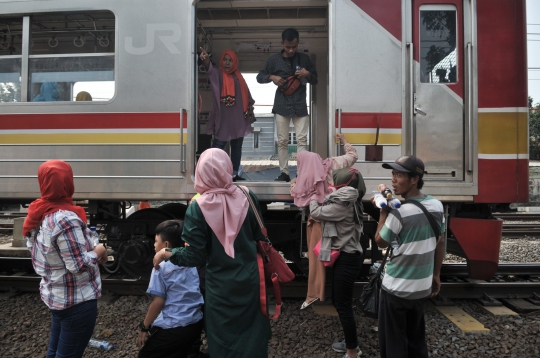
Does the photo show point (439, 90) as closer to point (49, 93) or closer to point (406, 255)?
point (406, 255)

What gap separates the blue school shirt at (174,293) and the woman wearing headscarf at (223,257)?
0.66 ft

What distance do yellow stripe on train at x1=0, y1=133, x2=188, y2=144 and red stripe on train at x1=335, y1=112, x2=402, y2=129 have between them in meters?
1.67

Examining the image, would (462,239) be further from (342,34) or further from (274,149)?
(274,149)

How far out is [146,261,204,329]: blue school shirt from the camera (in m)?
2.76

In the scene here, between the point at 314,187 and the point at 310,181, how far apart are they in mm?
71

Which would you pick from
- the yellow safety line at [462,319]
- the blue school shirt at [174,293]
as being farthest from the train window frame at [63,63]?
the yellow safety line at [462,319]

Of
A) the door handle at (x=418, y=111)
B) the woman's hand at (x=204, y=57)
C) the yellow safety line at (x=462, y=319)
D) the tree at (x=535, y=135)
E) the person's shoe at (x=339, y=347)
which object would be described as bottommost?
the person's shoe at (x=339, y=347)

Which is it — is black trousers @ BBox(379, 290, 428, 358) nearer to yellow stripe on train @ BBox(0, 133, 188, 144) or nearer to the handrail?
the handrail

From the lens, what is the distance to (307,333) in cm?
425

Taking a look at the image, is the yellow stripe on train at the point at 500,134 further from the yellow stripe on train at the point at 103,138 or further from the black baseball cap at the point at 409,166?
the yellow stripe on train at the point at 103,138

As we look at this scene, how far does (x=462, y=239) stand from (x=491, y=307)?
92cm

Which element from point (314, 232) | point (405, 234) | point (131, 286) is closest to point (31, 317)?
point (131, 286)

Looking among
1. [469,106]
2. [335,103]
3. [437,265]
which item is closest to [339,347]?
[437,265]

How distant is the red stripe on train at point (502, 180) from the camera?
177 inches
